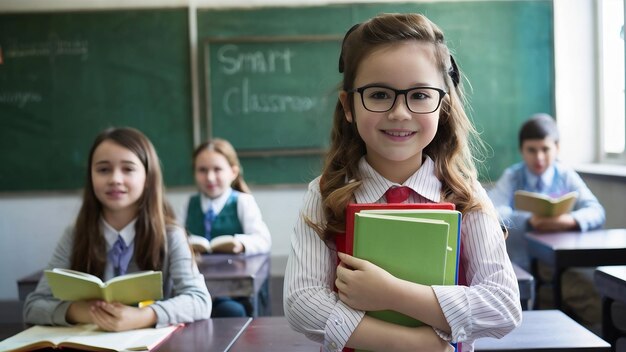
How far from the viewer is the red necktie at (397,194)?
124cm

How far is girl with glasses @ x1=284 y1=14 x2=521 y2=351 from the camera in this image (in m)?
1.10

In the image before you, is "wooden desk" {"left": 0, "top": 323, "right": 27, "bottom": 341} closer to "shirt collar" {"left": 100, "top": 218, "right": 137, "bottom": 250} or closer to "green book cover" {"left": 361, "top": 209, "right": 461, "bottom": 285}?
"shirt collar" {"left": 100, "top": 218, "right": 137, "bottom": 250}

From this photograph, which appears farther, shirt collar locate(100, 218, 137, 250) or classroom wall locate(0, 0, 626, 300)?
classroom wall locate(0, 0, 626, 300)

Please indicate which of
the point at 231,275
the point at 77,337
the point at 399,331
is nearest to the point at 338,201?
the point at 399,331

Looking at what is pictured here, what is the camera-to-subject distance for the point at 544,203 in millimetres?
3262

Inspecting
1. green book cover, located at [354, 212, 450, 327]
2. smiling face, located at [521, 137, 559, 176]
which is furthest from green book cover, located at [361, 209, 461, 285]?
smiling face, located at [521, 137, 559, 176]

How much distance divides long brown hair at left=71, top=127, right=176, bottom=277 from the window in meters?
3.46

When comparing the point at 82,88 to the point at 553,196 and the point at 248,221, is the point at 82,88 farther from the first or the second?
the point at 553,196

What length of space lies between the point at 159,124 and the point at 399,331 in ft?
13.2

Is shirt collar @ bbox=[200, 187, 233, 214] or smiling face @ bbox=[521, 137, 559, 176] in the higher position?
smiling face @ bbox=[521, 137, 559, 176]

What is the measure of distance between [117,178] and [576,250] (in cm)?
186

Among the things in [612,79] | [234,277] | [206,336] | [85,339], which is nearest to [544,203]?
[234,277]

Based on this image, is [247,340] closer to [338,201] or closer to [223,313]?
[338,201]

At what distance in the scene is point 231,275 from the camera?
8.14 ft
